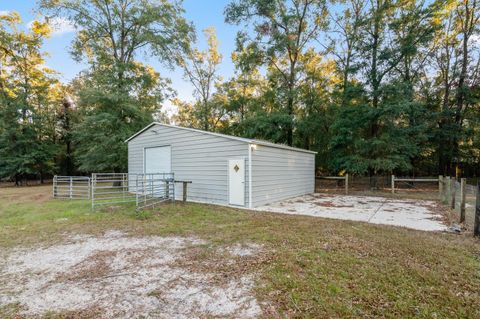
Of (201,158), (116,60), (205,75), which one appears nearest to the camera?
(201,158)

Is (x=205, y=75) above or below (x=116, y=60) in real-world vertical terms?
above

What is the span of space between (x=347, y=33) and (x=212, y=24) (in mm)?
12621

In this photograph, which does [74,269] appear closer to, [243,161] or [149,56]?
[243,161]

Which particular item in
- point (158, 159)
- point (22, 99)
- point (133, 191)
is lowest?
point (133, 191)

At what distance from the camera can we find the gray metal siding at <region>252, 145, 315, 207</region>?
818cm

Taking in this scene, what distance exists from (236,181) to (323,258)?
4.79 m

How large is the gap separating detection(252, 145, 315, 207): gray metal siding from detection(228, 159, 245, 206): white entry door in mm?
369

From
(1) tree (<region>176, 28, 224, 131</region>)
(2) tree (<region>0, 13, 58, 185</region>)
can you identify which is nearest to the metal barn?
(1) tree (<region>176, 28, 224, 131</region>)

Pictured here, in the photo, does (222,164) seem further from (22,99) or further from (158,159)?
(22,99)

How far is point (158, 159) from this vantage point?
10836 mm

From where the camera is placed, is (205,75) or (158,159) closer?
(158,159)

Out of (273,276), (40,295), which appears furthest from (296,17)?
(40,295)

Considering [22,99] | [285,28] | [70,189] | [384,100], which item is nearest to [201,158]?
[70,189]

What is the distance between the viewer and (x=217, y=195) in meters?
8.69
